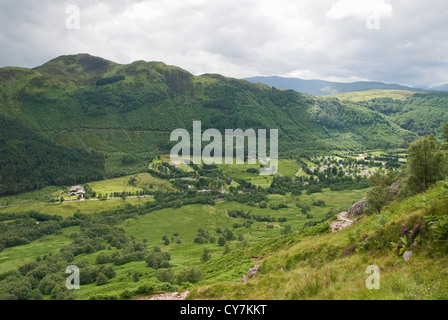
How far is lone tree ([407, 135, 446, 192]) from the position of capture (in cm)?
3159

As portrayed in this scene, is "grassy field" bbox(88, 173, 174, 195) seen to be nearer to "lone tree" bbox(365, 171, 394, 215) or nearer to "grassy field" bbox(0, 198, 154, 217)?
"grassy field" bbox(0, 198, 154, 217)

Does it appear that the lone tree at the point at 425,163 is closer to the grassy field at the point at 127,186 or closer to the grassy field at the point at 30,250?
the grassy field at the point at 30,250

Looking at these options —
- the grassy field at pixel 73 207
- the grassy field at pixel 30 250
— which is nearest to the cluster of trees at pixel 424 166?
the grassy field at pixel 30 250

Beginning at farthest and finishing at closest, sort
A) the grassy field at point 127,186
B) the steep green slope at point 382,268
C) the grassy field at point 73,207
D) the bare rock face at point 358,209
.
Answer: the grassy field at point 127,186 < the grassy field at point 73,207 < the bare rock face at point 358,209 < the steep green slope at point 382,268

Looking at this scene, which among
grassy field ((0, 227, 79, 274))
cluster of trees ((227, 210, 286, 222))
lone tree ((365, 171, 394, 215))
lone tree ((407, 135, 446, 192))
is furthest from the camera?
cluster of trees ((227, 210, 286, 222))

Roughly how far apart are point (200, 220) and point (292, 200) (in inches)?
2419

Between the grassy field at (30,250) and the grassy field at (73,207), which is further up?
the grassy field at (73,207)

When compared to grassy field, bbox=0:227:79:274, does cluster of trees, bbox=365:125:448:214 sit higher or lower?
higher

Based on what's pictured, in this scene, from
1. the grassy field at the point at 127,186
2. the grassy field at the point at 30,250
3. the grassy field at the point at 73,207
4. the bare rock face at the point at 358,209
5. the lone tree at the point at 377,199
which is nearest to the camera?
the lone tree at the point at 377,199

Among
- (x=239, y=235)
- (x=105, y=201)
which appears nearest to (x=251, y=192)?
(x=239, y=235)

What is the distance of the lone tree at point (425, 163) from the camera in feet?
104

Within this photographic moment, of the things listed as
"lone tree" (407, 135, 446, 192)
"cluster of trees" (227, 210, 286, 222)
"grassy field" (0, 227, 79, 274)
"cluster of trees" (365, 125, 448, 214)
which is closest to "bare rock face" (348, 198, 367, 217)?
"cluster of trees" (365, 125, 448, 214)

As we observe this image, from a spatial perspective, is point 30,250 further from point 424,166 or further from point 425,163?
point 425,163
